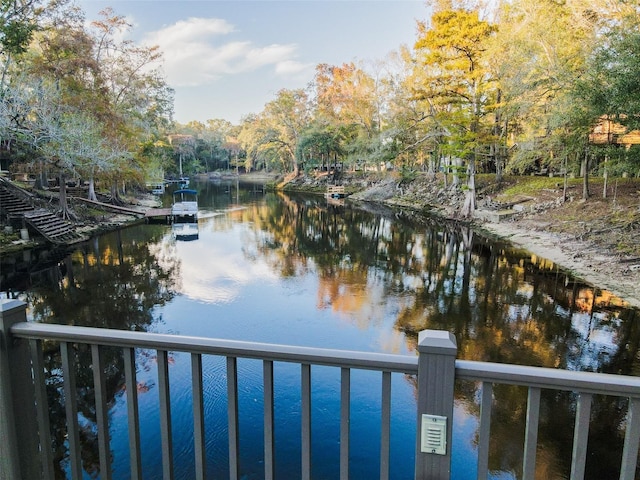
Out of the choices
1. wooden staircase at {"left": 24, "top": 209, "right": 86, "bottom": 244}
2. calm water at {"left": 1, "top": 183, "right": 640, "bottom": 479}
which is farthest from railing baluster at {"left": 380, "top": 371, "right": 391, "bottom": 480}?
wooden staircase at {"left": 24, "top": 209, "right": 86, "bottom": 244}

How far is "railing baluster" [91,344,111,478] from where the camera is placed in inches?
74.8

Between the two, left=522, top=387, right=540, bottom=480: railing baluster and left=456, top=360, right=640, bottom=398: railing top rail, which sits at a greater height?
left=456, top=360, right=640, bottom=398: railing top rail

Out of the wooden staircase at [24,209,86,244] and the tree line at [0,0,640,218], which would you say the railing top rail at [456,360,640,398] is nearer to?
the tree line at [0,0,640,218]

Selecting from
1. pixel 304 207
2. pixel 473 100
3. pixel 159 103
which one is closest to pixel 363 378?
pixel 473 100

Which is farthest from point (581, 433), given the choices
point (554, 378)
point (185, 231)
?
point (185, 231)

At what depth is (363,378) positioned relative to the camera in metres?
6.59

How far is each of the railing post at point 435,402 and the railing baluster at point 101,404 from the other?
1343 mm

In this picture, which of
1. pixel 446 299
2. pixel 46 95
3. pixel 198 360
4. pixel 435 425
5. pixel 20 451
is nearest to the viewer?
pixel 435 425

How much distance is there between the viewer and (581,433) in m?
1.53

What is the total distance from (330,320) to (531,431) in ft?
24.8

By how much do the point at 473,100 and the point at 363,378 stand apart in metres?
17.3

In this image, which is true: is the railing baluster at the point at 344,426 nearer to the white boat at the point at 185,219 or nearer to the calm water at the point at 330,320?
the calm water at the point at 330,320

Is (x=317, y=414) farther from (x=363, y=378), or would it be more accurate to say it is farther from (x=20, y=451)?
(x=20, y=451)

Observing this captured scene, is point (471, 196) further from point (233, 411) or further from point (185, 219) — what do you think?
point (233, 411)
